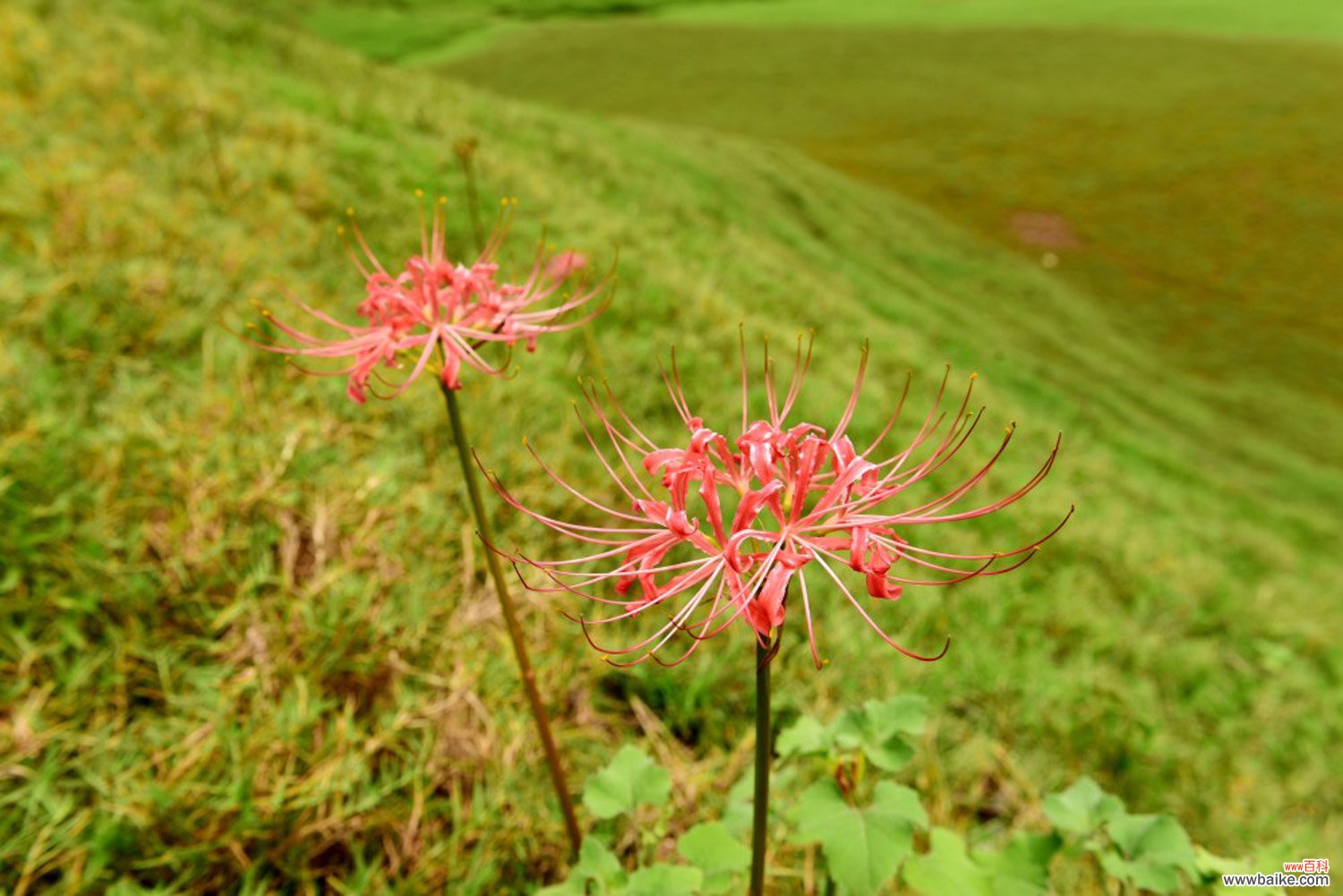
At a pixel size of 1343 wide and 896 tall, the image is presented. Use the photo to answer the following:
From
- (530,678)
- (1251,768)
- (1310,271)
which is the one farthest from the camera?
(1310,271)

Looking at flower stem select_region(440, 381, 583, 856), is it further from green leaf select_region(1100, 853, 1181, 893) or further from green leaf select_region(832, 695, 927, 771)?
green leaf select_region(1100, 853, 1181, 893)

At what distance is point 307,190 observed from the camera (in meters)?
5.75

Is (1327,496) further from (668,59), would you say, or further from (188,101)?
(668,59)

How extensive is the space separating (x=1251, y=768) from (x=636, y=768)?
464 centimetres

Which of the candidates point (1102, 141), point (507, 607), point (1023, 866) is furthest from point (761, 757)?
point (1102, 141)

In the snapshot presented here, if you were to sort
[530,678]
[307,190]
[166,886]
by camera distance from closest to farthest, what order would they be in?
[530,678] → [166,886] → [307,190]

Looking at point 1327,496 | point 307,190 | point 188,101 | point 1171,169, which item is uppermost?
point 1171,169

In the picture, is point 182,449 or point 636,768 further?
point 182,449

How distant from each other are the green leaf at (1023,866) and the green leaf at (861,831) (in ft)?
1.41

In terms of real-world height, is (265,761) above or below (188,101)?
below

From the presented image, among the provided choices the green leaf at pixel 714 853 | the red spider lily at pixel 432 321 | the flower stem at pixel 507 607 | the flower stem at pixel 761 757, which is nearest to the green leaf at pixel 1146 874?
the green leaf at pixel 714 853

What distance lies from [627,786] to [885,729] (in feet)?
2.03

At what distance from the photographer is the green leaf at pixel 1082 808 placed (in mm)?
1885

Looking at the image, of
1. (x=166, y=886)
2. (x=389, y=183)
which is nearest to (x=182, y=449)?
(x=166, y=886)
